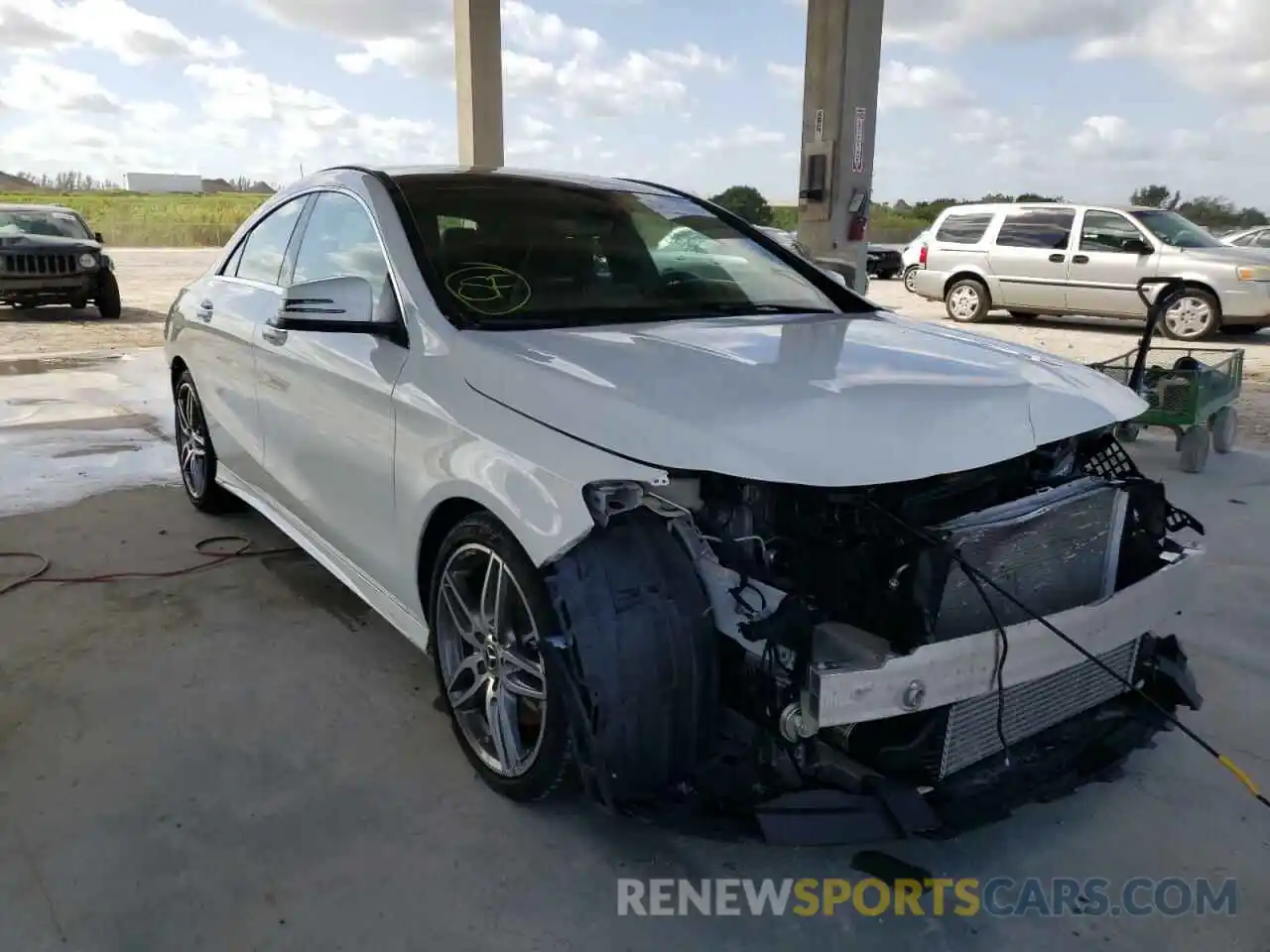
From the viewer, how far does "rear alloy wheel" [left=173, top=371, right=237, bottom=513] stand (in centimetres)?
455

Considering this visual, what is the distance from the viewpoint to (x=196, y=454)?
4.70 m

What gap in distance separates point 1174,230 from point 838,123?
594 centimetres

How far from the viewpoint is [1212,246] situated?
1212cm

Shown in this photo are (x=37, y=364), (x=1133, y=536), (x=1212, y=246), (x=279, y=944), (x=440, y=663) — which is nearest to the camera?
(x=279, y=944)

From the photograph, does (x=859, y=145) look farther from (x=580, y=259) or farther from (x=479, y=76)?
(x=580, y=259)

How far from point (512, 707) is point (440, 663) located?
0.30 m

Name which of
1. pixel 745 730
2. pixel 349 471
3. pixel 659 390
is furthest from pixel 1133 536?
pixel 349 471

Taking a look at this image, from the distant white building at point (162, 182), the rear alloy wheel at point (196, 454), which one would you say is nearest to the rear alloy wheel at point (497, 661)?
the rear alloy wheel at point (196, 454)

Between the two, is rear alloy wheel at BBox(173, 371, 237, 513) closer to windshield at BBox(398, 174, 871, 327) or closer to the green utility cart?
windshield at BBox(398, 174, 871, 327)

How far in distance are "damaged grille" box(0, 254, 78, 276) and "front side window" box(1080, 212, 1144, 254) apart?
13.2 meters

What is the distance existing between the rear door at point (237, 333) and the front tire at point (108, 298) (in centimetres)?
1036

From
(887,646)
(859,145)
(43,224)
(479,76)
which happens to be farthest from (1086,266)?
(43,224)

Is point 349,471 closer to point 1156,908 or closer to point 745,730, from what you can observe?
point 745,730

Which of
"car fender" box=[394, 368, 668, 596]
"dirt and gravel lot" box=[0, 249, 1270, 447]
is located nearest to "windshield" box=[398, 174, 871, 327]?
"car fender" box=[394, 368, 668, 596]
